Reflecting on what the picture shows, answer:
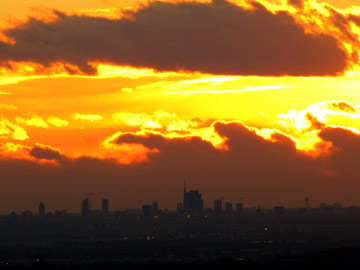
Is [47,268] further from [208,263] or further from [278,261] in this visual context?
Result: [278,261]

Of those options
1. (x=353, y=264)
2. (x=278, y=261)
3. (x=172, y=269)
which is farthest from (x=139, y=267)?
(x=353, y=264)

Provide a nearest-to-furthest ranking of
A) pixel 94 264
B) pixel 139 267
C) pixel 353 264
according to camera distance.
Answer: pixel 353 264 → pixel 139 267 → pixel 94 264

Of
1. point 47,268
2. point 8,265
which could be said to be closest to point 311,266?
point 47,268

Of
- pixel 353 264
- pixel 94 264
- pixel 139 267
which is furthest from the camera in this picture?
pixel 94 264

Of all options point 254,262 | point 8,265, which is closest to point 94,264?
point 8,265

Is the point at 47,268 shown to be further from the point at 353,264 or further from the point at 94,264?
the point at 353,264

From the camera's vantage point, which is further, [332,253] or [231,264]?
[332,253]

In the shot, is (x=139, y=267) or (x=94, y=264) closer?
(x=139, y=267)

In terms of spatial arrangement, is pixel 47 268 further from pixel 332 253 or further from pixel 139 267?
pixel 332 253
